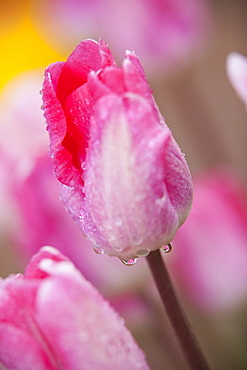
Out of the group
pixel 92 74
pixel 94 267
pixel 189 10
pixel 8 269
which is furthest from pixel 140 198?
pixel 8 269

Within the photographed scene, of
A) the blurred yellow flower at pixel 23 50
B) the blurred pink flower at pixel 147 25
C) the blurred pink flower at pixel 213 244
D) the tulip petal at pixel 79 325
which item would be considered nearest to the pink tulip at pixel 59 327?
the tulip petal at pixel 79 325

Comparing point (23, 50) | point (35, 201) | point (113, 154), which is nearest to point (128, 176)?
point (113, 154)

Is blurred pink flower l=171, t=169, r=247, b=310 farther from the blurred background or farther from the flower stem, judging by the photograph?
the flower stem

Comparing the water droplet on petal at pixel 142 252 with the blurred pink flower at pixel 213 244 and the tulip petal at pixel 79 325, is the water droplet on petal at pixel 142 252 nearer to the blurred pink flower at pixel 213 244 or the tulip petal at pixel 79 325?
the tulip petal at pixel 79 325

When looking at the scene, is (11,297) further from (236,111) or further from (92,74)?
(236,111)

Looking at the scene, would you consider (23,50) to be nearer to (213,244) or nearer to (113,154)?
(213,244)

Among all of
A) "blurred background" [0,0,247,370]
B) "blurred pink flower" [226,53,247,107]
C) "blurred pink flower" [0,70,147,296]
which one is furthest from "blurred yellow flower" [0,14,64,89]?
"blurred pink flower" [226,53,247,107]
